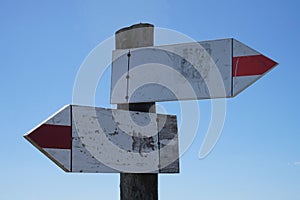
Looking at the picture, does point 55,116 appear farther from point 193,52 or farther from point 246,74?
point 246,74

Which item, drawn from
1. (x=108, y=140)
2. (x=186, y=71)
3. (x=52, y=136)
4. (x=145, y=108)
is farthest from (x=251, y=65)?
(x=52, y=136)

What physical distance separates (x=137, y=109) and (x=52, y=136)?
0.52 m

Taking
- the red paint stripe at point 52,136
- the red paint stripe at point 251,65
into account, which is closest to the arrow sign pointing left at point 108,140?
the red paint stripe at point 52,136

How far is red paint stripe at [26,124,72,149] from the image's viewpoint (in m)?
1.88

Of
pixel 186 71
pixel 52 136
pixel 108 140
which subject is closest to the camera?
Answer: pixel 52 136

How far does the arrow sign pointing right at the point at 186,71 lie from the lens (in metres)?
2.16

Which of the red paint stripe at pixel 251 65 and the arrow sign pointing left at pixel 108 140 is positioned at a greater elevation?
the red paint stripe at pixel 251 65

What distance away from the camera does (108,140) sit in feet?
6.89

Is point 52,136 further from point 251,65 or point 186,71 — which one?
point 251,65

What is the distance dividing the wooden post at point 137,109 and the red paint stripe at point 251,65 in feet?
1.50

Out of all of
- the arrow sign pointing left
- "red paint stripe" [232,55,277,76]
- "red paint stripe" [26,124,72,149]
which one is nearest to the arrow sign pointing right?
"red paint stripe" [232,55,277,76]

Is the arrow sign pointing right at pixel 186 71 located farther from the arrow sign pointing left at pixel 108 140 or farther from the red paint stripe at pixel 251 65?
the arrow sign pointing left at pixel 108 140

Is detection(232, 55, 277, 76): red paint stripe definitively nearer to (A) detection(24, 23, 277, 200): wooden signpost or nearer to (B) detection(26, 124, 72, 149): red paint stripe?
(A) detection(24, 23, 277, 200): wooden signpost

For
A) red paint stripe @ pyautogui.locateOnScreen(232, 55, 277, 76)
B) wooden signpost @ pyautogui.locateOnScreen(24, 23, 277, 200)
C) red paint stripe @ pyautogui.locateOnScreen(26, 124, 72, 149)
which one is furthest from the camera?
red paint stripe @ pyautogui.locateOnScreen(232, 55, 277, 76)
